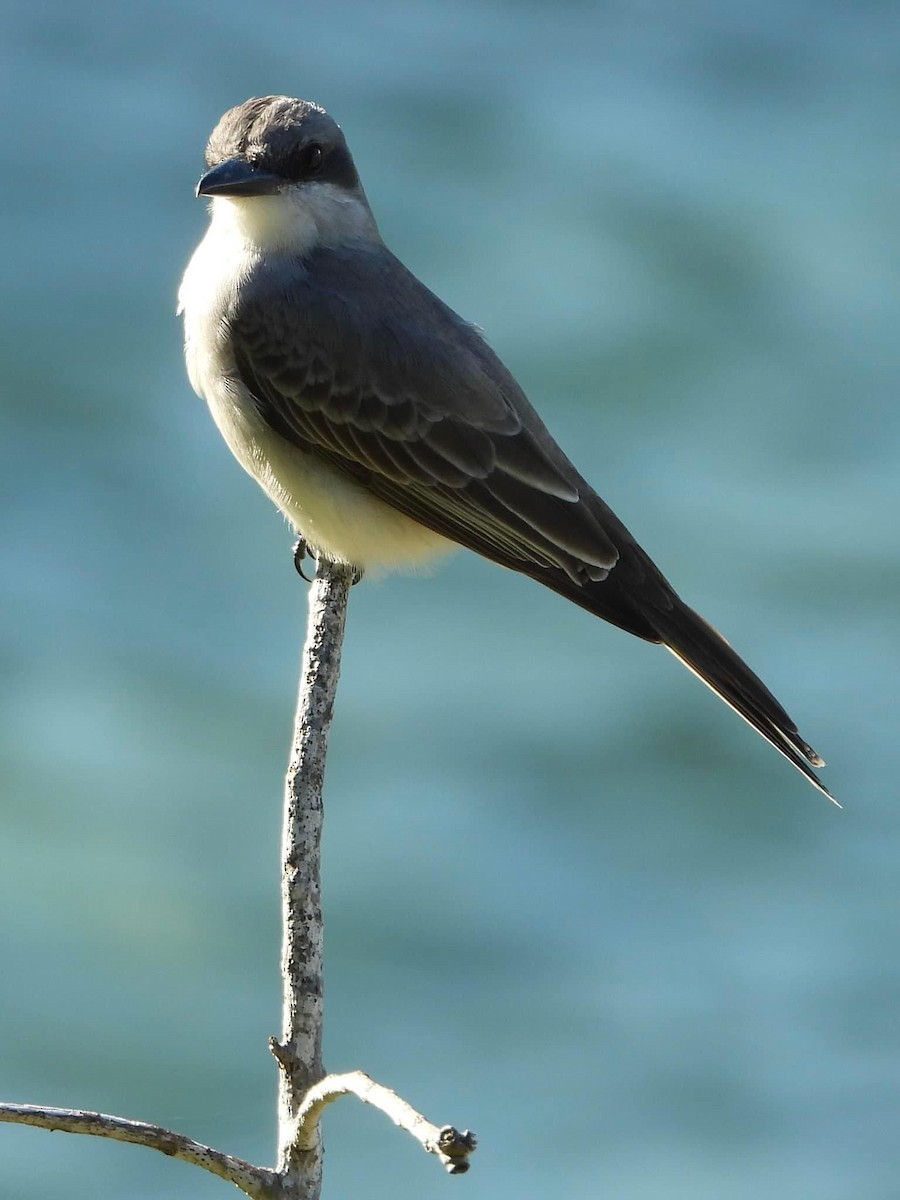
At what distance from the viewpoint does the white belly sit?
17.9 feet

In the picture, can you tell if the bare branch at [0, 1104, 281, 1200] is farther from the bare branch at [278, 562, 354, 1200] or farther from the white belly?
the white belly

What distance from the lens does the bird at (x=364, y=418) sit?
17.7 ft

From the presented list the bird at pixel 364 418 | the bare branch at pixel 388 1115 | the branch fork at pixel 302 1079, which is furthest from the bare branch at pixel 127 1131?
the bird at pixel 364 418

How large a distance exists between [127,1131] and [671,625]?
300cm

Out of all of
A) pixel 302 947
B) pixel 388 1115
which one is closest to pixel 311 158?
pixel 302 947

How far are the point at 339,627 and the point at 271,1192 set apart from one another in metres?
1.60

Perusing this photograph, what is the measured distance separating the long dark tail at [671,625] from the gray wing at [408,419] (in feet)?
0.22

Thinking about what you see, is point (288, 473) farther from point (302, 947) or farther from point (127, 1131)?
point (127, 1131)

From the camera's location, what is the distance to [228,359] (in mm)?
5512

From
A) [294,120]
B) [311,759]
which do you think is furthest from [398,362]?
[311,759]

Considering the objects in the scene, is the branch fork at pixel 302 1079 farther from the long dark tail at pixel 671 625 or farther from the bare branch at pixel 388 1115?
the long dark tail at pixel 671 625

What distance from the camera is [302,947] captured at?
3.39 metres

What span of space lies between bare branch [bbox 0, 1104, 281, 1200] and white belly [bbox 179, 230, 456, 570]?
2736mm

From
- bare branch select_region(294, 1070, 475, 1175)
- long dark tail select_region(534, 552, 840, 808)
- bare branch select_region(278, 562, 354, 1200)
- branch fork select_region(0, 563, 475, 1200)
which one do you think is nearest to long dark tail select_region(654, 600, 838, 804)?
long dark tail select_region(534, 552, 840, 808)
